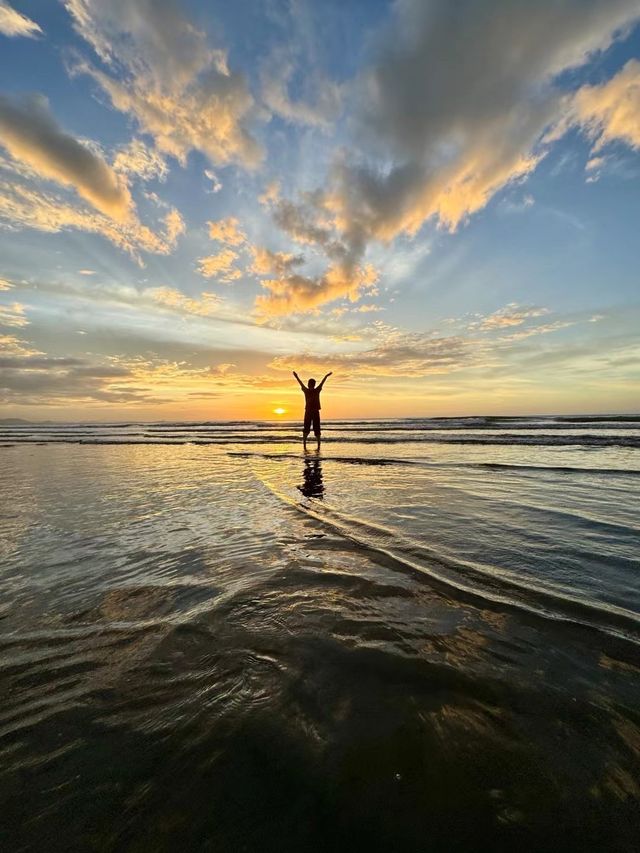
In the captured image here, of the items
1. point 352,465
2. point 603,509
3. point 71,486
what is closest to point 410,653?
point 603,509

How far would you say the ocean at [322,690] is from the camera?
4.94ft

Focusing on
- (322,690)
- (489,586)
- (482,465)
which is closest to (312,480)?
(482,465)

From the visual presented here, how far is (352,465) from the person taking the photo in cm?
1303

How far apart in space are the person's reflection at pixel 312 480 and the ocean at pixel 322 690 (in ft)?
9.82

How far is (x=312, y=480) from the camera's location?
10180 millimetres

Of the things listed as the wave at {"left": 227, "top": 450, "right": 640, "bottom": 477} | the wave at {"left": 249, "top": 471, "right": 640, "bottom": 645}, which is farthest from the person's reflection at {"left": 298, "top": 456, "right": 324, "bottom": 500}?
the wave at {"left": 249, "top": 471, "right": 640, "bottom": 645}

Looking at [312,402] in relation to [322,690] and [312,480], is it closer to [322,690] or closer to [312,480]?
[312,480]

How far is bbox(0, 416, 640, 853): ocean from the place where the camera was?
4.94ft

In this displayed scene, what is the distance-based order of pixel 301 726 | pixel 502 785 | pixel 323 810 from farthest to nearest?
pixel 301 726, pixel 502 785, pixel 323 810

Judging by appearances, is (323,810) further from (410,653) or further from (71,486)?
(71,486)

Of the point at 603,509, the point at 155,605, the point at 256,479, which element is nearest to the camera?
the point at 155,605

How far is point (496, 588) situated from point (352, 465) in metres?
9.54

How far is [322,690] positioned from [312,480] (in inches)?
314

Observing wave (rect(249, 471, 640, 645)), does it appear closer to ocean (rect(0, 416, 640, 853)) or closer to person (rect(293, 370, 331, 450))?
ocean (rect(0, 416, 640, 853))
